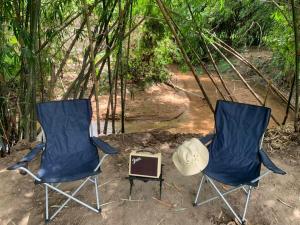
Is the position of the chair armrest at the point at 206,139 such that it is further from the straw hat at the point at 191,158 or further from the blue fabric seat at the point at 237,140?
the straw hat at the point at 191,158

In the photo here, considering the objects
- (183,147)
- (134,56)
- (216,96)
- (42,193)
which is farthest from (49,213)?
(216,96)

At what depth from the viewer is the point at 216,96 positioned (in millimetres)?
8109

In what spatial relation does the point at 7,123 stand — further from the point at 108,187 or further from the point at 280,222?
the point at 280,222

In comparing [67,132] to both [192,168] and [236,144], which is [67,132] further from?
Result: [236,144]

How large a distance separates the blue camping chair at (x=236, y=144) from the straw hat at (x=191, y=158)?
0.25 feet

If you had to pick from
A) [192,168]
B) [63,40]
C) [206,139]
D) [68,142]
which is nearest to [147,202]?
[192,168]

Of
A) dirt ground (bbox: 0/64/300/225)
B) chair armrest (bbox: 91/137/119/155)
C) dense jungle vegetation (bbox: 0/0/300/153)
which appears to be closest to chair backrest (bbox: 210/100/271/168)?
dirt ground (bbox: 0/64/300/225)

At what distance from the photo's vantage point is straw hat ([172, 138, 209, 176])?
2.62m

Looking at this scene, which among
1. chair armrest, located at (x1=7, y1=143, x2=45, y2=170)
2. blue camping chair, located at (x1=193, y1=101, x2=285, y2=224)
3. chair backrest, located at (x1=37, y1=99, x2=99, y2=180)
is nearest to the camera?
chair armrest, located at (x1=7, y1=143, x2=45, y2=170)

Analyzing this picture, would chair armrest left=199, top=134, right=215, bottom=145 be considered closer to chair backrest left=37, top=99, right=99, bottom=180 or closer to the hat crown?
the hat crown

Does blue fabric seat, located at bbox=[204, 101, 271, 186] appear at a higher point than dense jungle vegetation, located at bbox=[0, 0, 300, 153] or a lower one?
lower

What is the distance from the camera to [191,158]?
2621 millimetres

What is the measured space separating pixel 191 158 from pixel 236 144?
0.62 m

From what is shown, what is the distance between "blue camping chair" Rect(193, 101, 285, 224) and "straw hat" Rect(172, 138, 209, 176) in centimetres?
7
